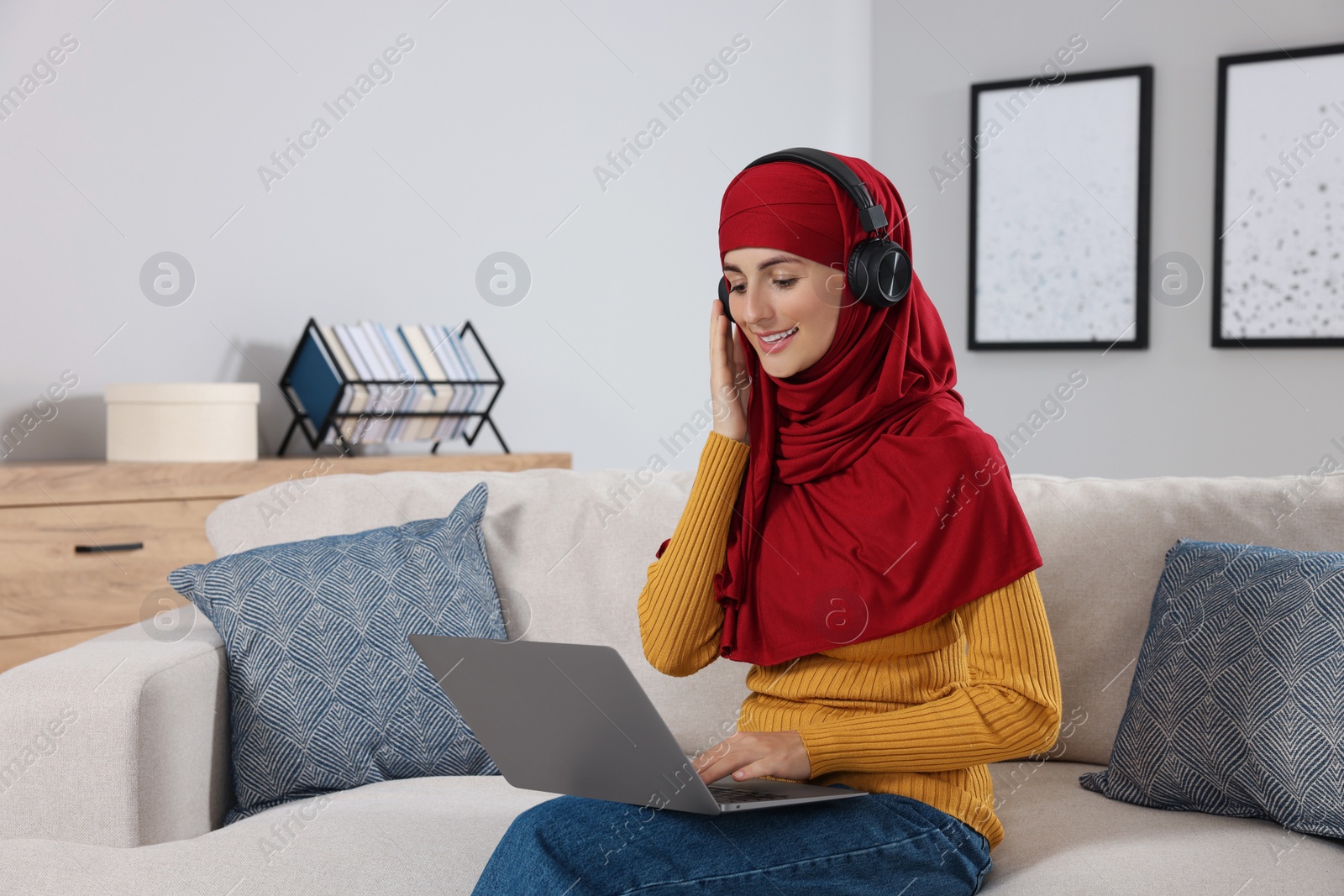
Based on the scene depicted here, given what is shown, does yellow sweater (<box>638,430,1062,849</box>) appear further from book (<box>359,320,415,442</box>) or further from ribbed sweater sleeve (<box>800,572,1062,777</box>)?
book (<box>359,320,415,442</box>)

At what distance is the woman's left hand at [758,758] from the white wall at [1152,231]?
3287 millimetres

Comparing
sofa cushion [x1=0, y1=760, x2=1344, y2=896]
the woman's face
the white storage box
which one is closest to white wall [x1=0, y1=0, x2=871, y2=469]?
the white storage box

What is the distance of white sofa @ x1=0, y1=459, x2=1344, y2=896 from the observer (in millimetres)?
1356

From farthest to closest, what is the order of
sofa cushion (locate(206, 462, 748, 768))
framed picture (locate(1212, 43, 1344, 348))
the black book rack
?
framed picture (locate(1212, 43, 1344, 348)) → the black book rack → sofa cushion (locate(206, 462, 748, 768))

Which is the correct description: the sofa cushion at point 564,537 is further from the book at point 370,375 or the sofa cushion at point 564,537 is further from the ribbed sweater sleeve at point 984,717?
the book at point 370,375

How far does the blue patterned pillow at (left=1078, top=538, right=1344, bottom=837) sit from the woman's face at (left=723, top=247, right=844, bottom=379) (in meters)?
0.68

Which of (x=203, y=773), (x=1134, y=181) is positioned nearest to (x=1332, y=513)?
(x=203, y=773)

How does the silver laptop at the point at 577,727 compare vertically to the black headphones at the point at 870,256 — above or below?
below

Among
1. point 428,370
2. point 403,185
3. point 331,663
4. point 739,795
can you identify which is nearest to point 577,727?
point 739,795

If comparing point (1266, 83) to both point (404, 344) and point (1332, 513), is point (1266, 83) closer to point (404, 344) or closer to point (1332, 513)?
point (1332, 513)

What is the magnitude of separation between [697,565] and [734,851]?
410mm

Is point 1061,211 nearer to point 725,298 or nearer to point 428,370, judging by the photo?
point 428,370

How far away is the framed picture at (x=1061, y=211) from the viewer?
4172mm

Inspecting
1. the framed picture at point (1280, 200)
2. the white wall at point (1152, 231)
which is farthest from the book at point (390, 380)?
the framed picture at point (1280, 200)
